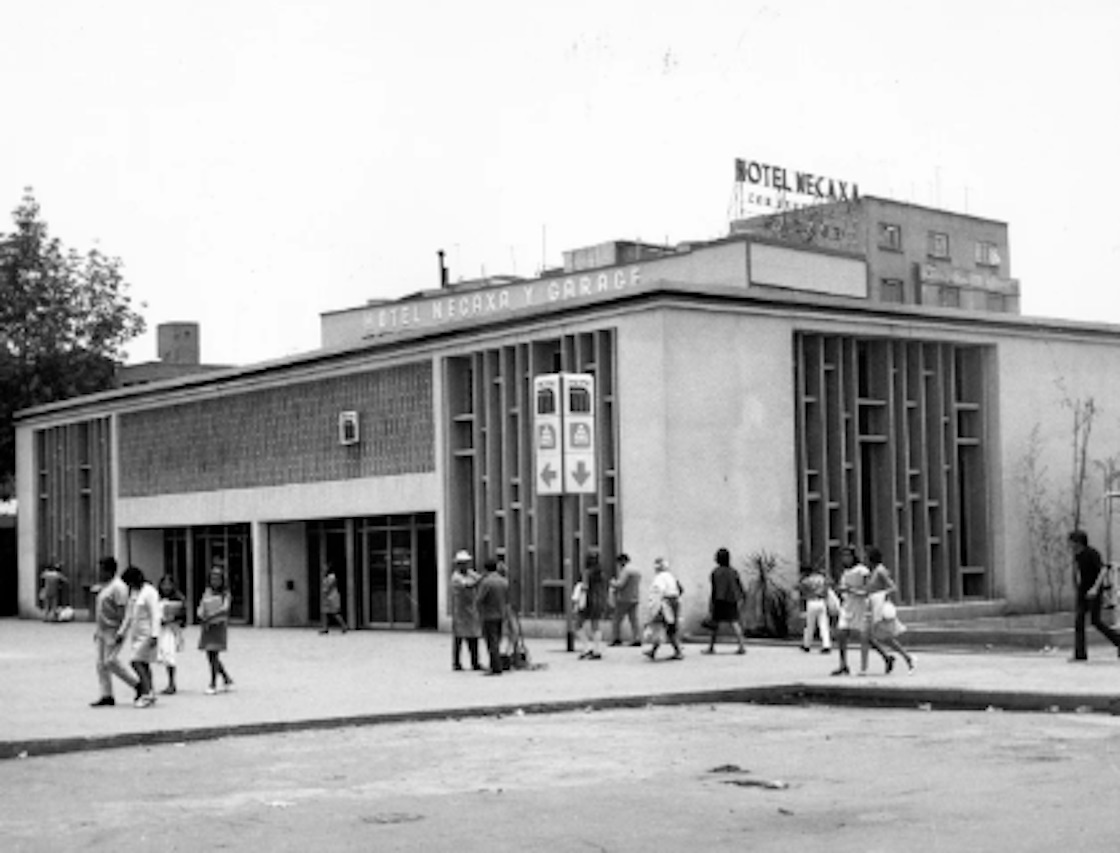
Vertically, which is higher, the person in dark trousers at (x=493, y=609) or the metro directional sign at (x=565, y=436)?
the metro directional sign at (x=565, y=436)

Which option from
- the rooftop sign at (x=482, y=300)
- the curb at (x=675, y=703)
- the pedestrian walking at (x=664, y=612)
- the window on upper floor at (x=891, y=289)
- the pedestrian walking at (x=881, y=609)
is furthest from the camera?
the window on upper floor at (x=891, y=289)

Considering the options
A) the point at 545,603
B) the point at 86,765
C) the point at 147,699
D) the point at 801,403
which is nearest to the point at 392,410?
the point at 545,603

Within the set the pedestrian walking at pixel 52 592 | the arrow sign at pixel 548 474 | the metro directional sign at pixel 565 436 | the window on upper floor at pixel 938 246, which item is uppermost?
the window on upper floor at pixel 938 246

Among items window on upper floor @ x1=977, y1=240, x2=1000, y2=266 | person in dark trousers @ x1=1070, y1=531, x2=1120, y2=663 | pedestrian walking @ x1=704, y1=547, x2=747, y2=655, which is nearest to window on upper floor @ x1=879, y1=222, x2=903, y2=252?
window on upper floor @ x1=977, y1=240, x2=1000, y2=266

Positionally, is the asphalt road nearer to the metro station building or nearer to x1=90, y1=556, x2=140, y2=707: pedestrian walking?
x1=90, y1=556, x2=140, y2=707: pedestrian walking

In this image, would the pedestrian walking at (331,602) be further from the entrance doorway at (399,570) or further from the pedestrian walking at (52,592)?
the pedestrian walking at (52,592)

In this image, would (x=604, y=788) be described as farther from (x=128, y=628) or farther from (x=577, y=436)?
(x=577, y=436)

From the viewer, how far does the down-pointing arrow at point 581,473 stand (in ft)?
96.8

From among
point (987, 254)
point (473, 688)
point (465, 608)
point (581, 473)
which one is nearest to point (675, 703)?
point (473, 688)

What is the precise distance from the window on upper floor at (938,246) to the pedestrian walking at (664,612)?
71255 mm

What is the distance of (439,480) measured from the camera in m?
36.9

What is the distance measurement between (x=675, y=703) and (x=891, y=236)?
7415cm

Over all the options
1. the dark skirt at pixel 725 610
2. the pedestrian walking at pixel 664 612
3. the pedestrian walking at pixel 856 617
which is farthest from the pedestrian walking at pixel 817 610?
the pedestrian walking at pixel 856 617

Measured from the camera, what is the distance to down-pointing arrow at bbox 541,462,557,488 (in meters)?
29.5
